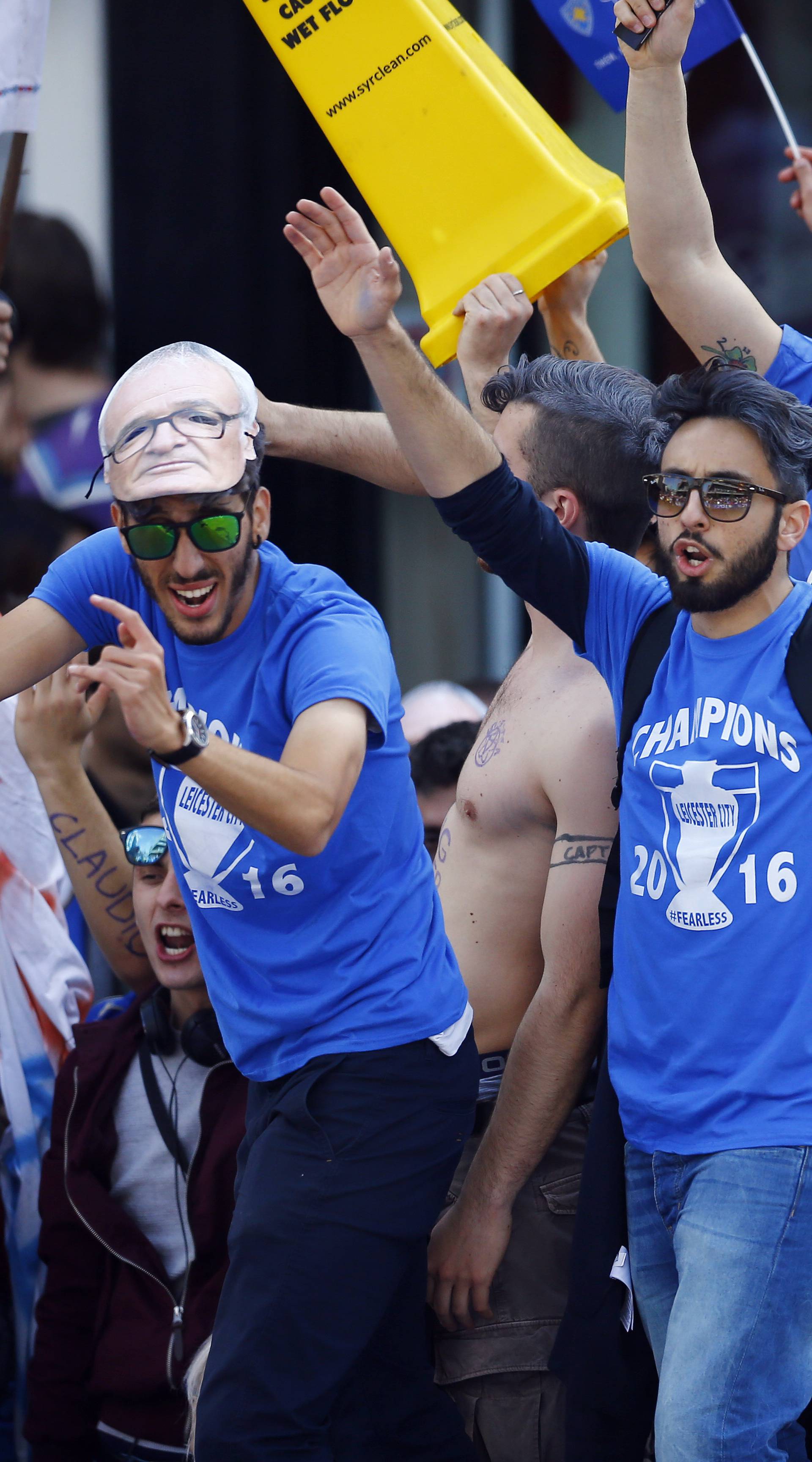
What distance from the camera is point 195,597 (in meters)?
2.59

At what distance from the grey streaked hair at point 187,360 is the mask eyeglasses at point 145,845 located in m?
1.02

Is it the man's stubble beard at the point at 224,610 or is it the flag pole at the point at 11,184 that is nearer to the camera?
the man's stubble beard at the point at 224,610

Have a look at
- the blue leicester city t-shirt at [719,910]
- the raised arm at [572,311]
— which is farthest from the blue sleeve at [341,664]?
the raised arm at [572,311]

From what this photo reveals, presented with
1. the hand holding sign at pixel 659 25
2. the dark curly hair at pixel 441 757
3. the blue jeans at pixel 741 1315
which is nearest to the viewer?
the blue jeans at pixel 741 1315

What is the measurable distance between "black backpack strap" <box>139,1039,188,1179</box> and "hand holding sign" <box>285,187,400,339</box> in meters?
1.65

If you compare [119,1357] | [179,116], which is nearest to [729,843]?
[119,1357]

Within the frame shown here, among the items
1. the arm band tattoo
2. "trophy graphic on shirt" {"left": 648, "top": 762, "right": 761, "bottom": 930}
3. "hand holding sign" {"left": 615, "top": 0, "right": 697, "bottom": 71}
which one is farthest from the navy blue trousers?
"hand holding sign" {"left": 615, "top": 0, "right": 697, "bottom": 71}

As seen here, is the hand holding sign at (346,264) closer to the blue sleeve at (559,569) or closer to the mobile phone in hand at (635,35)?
the blue sleeve at (559,569)

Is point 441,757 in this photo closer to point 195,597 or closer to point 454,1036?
point 454,1036

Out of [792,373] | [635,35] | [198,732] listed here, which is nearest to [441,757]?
[792,373]

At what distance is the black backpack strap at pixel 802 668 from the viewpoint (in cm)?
252

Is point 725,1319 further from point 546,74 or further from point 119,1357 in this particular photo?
point 546,74

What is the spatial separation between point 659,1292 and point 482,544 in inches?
48.1

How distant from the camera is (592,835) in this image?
298 cm
